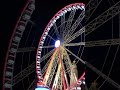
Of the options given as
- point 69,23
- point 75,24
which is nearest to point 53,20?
point 69,23

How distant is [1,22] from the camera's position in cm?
499

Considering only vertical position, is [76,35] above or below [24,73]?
above

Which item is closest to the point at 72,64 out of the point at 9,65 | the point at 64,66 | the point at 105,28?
the point at 64,66

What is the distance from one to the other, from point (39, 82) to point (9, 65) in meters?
0.60

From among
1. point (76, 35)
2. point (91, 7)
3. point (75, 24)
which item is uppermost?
point (91, 7)

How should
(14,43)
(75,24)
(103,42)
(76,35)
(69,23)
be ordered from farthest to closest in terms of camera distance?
1. (14,43)
2. (69,23)
3. (75,24)
4. (76,35)
5. (103,42)

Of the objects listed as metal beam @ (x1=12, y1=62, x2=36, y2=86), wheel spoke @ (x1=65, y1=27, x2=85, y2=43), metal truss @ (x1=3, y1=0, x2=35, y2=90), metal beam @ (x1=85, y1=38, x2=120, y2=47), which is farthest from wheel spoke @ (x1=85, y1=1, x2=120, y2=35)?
metal beam @ (x1=12, y1=62, x2=36, y2=86)

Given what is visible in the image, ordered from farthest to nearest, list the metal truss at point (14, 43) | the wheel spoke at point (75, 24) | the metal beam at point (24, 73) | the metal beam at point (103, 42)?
the metal beam at point (24, 73) < the metal truss at point (14, 43) < the wheel spoke at point (75, 24) < the metal beam at point (103, 42)

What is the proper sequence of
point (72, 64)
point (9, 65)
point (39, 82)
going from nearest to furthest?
point (72, 64) → point (39, 82) → point (9, 65)

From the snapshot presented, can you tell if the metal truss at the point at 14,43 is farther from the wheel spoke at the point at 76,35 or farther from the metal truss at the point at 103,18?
the metal truss at the point at 103,18

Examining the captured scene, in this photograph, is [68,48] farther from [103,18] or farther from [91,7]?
[103,18]

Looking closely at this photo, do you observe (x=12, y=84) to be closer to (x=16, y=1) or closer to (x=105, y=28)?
(x=16, y=1)

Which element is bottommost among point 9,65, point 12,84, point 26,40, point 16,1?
point 12,84

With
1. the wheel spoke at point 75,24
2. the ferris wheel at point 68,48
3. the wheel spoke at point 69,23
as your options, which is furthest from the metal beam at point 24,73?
the wheel spoke at point 75,24
